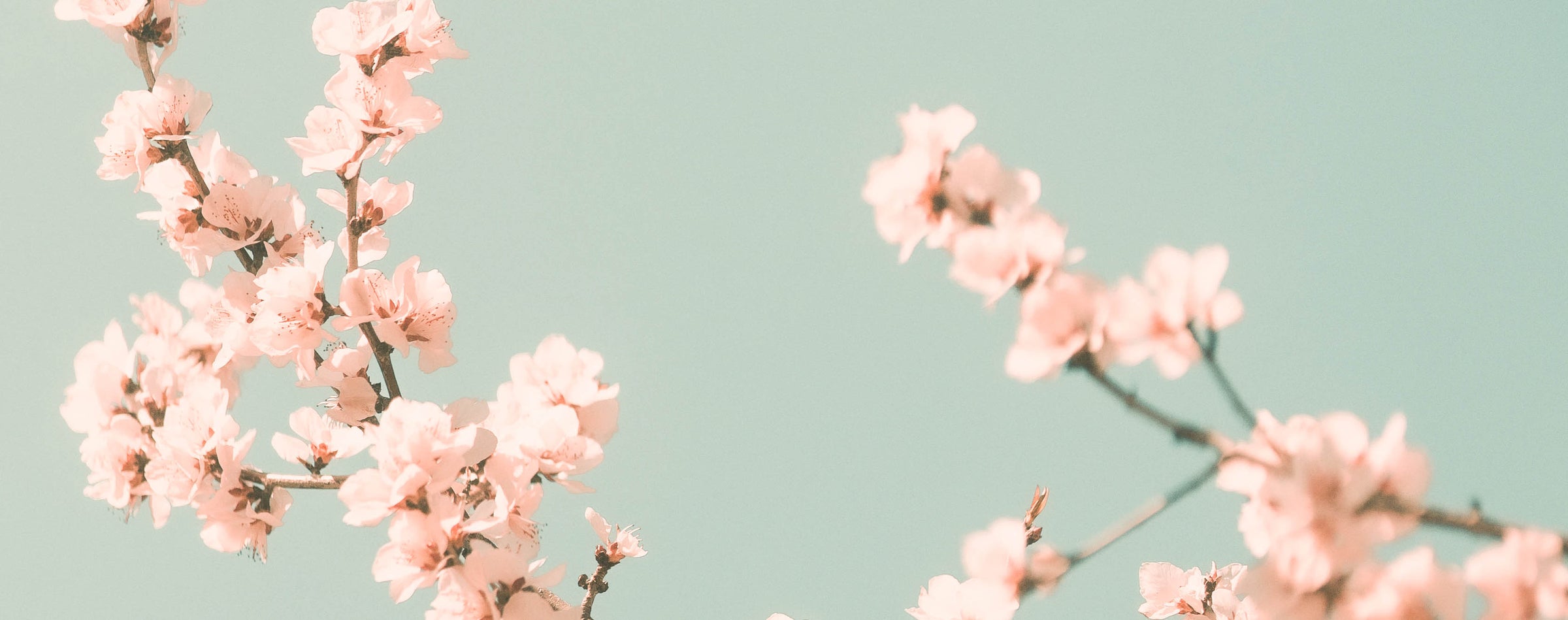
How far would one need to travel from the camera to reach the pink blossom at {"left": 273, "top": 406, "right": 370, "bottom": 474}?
274cm

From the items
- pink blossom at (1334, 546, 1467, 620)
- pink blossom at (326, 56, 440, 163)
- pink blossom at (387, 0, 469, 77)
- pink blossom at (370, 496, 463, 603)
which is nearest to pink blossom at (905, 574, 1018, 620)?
pink blossom at (1334, 546, 1467, 620)

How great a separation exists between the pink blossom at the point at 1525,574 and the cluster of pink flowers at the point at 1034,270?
1.56 ft

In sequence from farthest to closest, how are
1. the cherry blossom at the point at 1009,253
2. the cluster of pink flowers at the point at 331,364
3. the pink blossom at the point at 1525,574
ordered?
1. the cluster of pink flowers at the point at 331,364
2. the cherry blossom at the point at 1009,253
3. the pink blossom at the point at 1525,574

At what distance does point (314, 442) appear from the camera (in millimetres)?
2760

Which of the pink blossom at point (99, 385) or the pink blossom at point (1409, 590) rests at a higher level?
the pink blossom at point (99, 385)

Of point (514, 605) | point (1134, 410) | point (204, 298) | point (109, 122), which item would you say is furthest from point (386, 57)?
point (1134, 410)

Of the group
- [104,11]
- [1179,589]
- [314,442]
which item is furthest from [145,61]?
[1179,589]

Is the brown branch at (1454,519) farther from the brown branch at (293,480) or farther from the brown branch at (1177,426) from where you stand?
the brown branch at (293,480)

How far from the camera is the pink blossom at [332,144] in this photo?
2.71 meters

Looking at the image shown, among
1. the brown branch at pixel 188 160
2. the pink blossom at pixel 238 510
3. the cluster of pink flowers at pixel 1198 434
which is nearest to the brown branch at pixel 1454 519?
the cluster of pink flowers at pixel 1198 434

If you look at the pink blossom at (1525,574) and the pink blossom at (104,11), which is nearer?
the pink blossom at (1525,574)

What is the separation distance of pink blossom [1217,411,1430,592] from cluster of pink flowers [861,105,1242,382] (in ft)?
0.67

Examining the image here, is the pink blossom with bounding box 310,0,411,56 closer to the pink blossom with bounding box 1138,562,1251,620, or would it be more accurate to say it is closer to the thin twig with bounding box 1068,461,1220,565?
the thin twig with bounding box 1068,461,1220,565

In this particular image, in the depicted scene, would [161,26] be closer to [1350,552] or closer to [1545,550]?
[1350,552]
